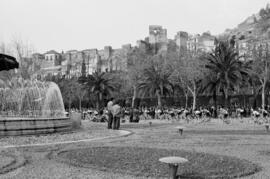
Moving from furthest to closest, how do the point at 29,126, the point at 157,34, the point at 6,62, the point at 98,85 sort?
the point at 157,34, the point at 98,85, the point at 29,126, the point at 6,62

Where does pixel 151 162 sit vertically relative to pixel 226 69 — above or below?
below

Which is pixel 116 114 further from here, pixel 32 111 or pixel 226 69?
pixel 226 69

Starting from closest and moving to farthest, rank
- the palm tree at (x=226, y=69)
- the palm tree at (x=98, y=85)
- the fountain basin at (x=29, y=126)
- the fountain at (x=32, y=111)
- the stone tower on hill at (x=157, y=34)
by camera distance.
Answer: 1. the fountain basin at (x=29, y=126)
2. the fountain at (x=32, y=111)
3. the palm tree at (x=226, y=69)
4. the palm tree at (x=98, y=85)
5. the stone tower on hill at (x=157, y=34)

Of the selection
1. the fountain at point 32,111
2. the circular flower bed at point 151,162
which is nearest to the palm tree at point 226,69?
the fountain at point 32,111

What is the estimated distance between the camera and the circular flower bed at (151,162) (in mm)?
7441

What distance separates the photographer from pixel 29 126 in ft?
51.1

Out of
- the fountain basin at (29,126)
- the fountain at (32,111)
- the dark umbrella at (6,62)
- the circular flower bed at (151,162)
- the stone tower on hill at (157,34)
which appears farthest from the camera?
the stone tower on hill at (157,34)

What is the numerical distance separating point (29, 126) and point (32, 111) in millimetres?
16743

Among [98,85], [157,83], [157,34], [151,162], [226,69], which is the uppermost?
[157,34]

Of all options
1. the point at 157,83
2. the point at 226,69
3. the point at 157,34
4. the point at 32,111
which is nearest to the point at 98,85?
the point at 157,83

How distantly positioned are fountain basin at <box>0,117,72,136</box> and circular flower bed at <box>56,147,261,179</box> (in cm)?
509

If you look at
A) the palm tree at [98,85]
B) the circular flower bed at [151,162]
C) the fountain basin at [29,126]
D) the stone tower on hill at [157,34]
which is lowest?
the circular flower bed at [151,162]

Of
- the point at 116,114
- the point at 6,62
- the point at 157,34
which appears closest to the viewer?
the point at 6,62

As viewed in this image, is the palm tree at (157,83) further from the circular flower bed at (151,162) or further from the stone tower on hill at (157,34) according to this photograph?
the stone tower on hill at (157,34)
